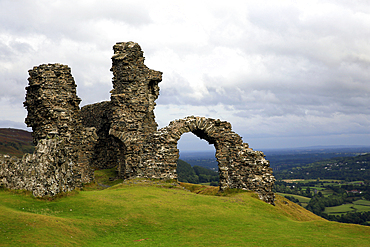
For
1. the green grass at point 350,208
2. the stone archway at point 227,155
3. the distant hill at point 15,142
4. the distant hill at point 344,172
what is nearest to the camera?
the stone archway at point 227,155

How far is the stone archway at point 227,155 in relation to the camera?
75.7ft

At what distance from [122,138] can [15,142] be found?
208 feet

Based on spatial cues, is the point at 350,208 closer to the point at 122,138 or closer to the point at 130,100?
the point at 122,138

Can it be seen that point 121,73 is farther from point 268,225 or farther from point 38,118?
point 268,225

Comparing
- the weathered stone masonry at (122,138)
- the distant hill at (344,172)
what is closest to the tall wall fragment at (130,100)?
the weathered stone masonry at (122,138)

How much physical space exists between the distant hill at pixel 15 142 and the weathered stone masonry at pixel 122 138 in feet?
140

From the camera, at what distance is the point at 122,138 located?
3112 cm

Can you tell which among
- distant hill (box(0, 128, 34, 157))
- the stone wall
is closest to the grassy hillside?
the stone wall

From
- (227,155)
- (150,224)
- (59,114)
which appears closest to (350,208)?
(227,155)

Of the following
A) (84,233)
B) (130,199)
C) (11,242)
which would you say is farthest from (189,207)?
(11,242)

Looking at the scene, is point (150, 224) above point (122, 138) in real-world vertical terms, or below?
below

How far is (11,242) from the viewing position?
350 inches

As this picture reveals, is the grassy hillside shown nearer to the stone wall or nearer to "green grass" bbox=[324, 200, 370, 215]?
the stone wall

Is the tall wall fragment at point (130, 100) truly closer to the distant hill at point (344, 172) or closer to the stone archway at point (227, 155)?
the stone archway at point (227, 155)
